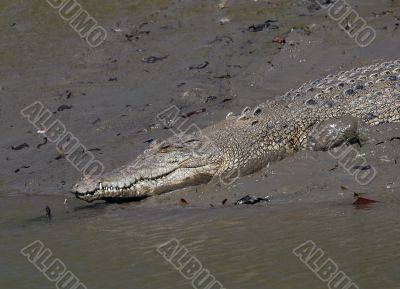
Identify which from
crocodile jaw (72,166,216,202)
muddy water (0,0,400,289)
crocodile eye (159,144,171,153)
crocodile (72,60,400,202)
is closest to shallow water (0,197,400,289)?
muddy water (0,0,400,289)

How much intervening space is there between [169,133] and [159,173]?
1.62 m

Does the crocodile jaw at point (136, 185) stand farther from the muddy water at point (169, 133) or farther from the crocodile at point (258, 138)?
the muddy water at point (169, 133)

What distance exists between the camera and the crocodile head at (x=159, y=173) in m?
8.70

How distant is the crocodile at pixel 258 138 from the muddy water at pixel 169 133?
16 centimetres

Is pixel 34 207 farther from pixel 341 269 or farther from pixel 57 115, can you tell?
pixel 341 269

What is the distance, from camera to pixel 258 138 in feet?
30.1

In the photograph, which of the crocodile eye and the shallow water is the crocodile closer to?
the crocodile eye

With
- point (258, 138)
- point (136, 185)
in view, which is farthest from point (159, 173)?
point (258, 138)

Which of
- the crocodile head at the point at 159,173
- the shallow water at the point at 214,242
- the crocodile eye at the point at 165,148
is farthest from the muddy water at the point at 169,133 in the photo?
the crocodile eye at the point at 165,148

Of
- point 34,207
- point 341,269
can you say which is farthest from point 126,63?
point 341,269

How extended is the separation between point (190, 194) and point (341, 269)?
10.2 feet

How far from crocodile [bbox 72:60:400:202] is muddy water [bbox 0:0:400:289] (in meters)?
0.16

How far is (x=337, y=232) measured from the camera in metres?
6.73

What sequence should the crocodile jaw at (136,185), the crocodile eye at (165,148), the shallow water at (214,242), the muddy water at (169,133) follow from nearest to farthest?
the shallow water at (214,242) → the muddy water at (169,133) → the crocodile jaw at (136,185) → the crocodile eye at (165,148)
